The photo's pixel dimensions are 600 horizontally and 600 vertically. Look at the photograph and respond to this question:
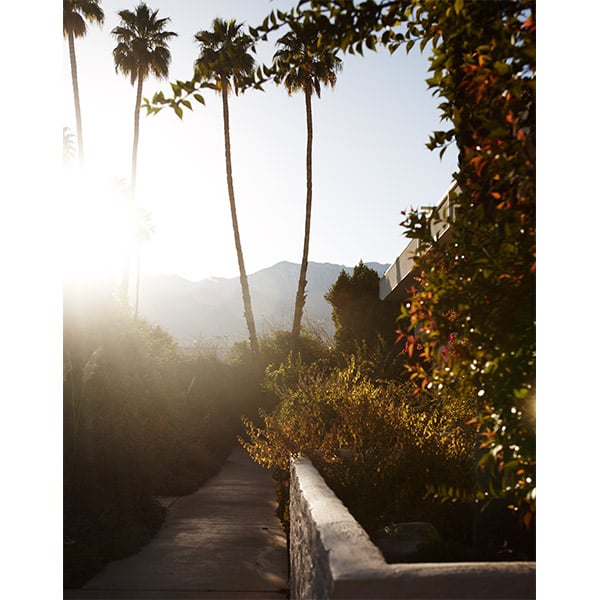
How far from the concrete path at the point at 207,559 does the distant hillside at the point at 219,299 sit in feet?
253

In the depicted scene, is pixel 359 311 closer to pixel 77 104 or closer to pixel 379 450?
pixel 379 450

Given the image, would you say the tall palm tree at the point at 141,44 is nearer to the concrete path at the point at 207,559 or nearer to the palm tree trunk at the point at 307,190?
the palm tree trunk at the point at 307,190

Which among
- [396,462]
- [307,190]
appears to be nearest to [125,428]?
[396,462]

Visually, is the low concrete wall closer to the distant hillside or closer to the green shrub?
the green shrub

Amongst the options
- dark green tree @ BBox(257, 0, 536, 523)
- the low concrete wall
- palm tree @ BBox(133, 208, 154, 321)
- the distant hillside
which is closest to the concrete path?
the low concrete wall

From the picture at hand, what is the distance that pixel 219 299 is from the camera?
12275cm

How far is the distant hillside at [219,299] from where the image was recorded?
10275 centimetres

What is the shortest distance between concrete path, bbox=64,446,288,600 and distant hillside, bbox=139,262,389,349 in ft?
253

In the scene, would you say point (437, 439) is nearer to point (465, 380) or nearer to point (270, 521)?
point (270, 521)

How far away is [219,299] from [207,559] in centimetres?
11742
